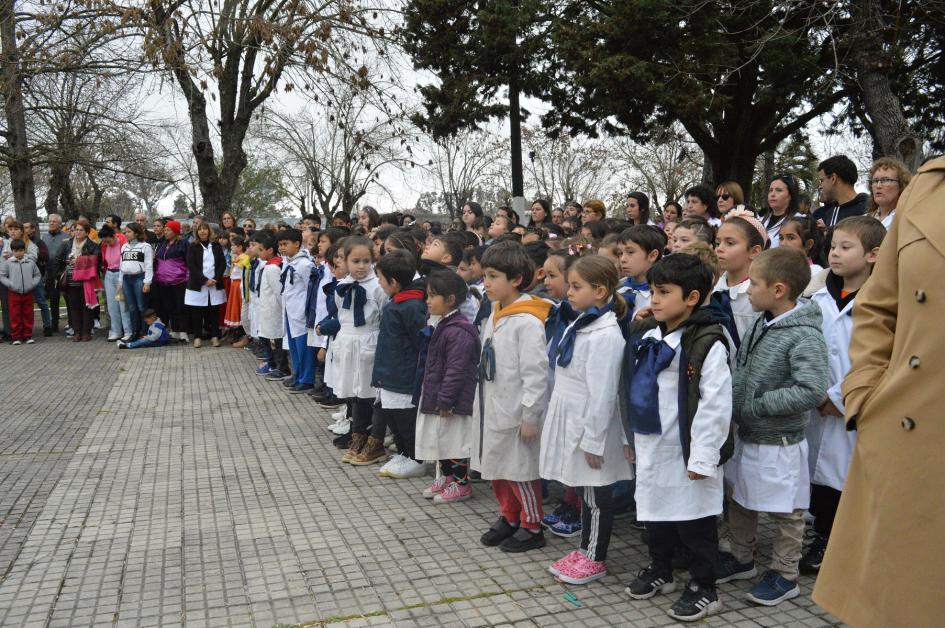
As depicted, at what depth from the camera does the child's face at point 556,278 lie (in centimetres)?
446

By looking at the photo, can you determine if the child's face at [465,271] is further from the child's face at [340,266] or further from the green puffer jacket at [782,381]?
the green puffer jacket at [782,381]

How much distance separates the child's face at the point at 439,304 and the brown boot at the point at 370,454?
1.44m

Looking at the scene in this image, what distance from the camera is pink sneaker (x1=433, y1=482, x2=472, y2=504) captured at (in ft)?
16.4

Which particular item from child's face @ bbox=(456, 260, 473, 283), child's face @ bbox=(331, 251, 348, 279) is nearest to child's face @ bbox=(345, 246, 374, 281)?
child's face @ bbox=(331, 251, 348, 279)

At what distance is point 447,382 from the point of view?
476 cm

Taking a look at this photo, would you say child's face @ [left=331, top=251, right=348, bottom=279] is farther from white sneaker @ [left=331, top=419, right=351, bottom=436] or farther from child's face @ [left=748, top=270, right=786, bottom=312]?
child's face @ [left=748, top=270, right=786, bottom=312]

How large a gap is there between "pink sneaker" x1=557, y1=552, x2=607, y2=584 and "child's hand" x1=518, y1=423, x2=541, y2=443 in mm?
666

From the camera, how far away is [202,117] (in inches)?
678

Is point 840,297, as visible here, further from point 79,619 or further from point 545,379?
point 79,619

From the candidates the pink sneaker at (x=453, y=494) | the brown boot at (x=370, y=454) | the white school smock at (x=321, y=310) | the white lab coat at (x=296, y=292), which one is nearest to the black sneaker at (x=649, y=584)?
the pink sneaker at (x=453, y=494)

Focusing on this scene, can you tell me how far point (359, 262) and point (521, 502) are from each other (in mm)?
2614

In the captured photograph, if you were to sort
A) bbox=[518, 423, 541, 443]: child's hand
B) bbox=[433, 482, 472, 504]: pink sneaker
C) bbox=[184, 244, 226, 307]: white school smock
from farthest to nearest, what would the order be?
1. bbox=[184, 244, 226, 307]: white school smock
2. bbox=[433, 482, 472, 504]: pink sneaker
3. bbox=[518, 423, 541, 443]: child's hand

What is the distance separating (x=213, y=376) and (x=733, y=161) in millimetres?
13550

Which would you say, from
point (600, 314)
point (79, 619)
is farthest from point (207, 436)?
point (600, 314)
